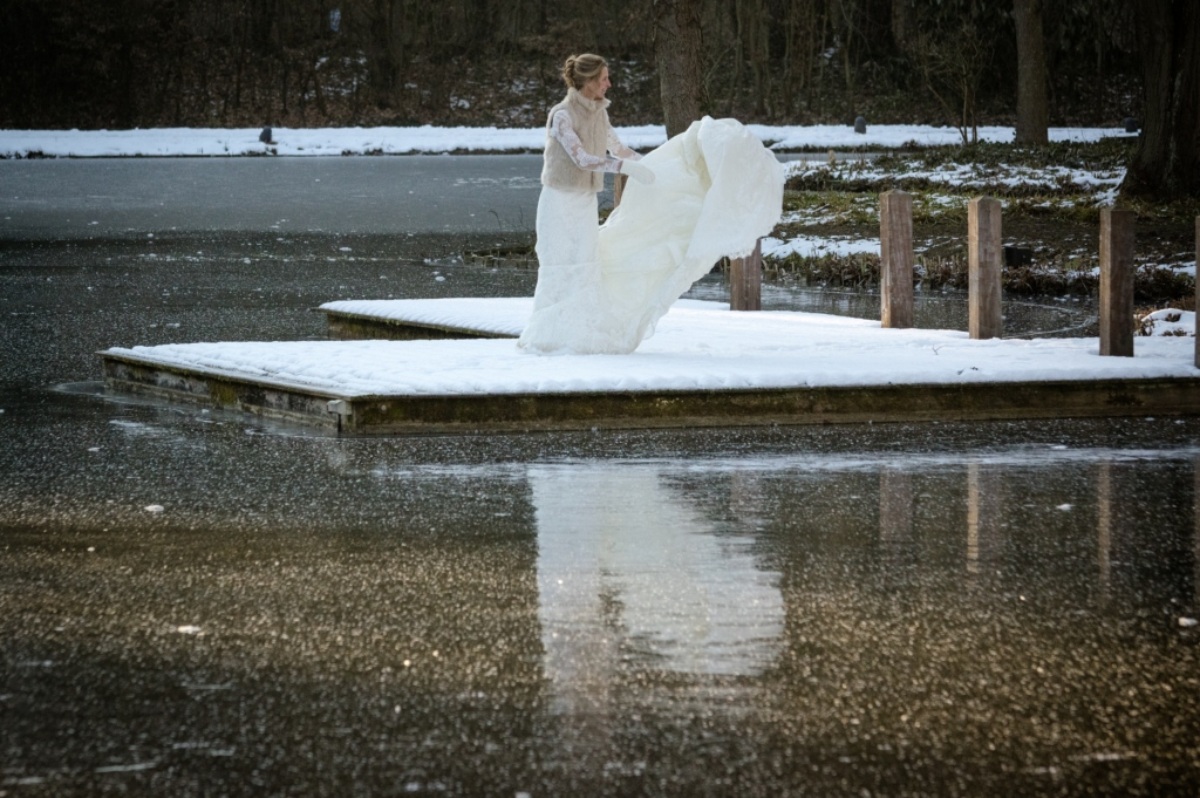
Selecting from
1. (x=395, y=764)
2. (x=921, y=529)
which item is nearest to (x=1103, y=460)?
(x=921, y=529)

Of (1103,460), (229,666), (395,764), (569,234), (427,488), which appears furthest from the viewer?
(569,234)

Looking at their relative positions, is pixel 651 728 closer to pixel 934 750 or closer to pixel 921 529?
pixel 934 750

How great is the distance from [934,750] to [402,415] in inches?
224

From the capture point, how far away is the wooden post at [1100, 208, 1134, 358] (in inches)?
434

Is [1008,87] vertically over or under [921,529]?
over

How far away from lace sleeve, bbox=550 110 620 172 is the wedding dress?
12.5 inches

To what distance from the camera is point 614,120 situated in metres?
67.0

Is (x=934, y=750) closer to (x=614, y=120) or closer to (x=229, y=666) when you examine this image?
(x=229, y=666)

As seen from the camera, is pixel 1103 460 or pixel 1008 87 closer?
pixel 1103 460

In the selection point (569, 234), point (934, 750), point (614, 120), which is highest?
point (614, 120)

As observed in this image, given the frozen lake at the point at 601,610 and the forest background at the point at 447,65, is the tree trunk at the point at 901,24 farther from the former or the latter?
the frozen lake at the point at 601,610

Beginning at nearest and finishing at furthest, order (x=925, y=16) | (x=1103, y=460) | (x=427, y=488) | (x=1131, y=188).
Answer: (x=427, y=488) < (x=1103, y=460) < (x=1131, y=188) < (x=925, y=16)

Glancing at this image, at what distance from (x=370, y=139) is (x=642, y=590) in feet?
187

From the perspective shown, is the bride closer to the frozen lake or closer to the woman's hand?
the woman's hand
